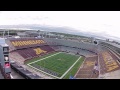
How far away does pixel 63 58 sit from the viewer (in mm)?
33562

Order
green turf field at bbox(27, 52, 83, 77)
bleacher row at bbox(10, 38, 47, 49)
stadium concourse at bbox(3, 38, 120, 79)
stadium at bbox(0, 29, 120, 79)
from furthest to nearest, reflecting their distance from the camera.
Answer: bleacher row at bbox(10, 38, 47, 49) → stadium concourse at bbox(3, 38, 120, 79) → green turf field at bbox(27, 52, 83, 77) → stadium at bbox(0, 29, 120, 79)

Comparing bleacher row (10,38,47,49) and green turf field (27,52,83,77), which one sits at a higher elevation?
bleacher row (10,38,47,49)

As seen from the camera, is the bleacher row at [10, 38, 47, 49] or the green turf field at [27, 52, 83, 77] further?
the bleacher row at [10, 38, 47, 49]

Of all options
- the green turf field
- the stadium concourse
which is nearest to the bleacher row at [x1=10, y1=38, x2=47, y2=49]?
the stadium concourse

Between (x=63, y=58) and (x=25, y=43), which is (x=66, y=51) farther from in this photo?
(x=25, y=43)

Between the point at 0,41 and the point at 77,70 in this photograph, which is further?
the point at 77,70

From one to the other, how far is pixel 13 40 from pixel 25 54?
5.09 m

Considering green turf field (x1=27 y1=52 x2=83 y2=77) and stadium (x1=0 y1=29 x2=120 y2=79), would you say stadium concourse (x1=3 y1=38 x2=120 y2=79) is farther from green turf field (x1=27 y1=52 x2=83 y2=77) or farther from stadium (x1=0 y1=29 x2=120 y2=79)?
green turf field (x1=27 y1=52 x2=83 y2=77)

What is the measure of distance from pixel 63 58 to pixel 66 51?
9.48 meters

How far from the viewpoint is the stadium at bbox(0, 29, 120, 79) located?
2223 cm
